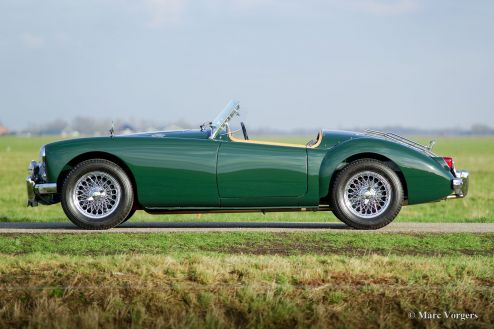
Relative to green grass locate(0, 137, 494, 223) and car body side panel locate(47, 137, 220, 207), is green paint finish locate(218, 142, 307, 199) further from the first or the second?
green grass locate(0, 137, 494, 223)

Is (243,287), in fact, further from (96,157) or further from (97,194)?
(96,157)

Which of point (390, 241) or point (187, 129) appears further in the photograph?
point (187, 129)

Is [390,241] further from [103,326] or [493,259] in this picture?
[103,326]

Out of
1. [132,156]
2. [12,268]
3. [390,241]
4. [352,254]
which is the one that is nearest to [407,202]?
[390,241]

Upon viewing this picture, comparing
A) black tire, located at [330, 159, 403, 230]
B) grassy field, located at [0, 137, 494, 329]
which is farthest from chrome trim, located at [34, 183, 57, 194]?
black tire, located at [330, 159, 403, 230]

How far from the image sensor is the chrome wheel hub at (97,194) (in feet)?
33.9

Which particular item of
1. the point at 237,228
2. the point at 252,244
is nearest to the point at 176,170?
the point at 237,228

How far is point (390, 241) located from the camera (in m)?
9.55

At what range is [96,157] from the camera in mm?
10461

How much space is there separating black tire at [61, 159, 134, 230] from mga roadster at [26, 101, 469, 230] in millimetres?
12

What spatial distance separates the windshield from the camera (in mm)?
10516

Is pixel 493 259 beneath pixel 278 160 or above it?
beneath

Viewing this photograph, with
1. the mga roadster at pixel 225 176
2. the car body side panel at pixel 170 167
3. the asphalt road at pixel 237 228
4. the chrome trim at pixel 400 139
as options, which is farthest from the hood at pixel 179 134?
the chrome trim at pixel 400 139

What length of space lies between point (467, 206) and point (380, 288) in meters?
15.4
